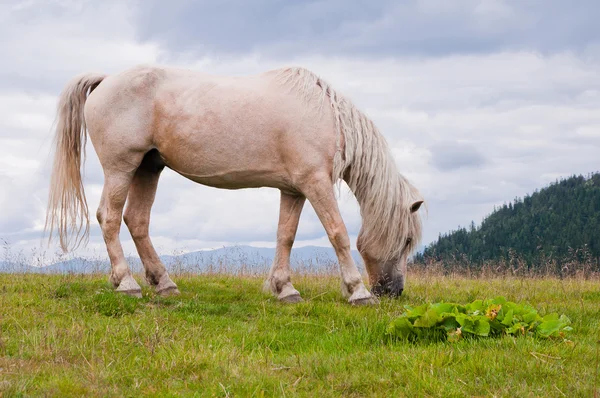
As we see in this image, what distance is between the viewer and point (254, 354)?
5043mm

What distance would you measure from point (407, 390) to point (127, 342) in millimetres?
2440

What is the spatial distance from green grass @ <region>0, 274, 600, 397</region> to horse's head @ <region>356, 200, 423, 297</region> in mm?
794

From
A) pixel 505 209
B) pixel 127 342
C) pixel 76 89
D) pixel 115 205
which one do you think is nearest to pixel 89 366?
pixel 127 342

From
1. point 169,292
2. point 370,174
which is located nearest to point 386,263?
point 370,174

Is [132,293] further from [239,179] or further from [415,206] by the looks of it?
[415,206]

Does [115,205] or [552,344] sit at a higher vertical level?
[115,205]

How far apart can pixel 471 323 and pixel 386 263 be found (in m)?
2.71

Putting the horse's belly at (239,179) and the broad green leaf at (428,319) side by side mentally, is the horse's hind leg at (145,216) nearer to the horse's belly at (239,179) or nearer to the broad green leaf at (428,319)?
the horse's belly at (239,179)

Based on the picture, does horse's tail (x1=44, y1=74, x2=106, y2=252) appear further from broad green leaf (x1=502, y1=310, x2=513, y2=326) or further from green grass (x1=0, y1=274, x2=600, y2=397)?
broad green leaf (x1=502, y1=310, x2=513, y2=326)

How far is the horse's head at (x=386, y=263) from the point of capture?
26.5ft

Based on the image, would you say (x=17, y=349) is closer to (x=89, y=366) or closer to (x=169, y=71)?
(x=89, y=366)

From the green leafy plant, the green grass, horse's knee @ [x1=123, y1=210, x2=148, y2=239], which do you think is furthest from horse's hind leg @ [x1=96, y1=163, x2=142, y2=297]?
the green leafy plant

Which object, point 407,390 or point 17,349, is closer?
point 407,390

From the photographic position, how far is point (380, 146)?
316 inches
